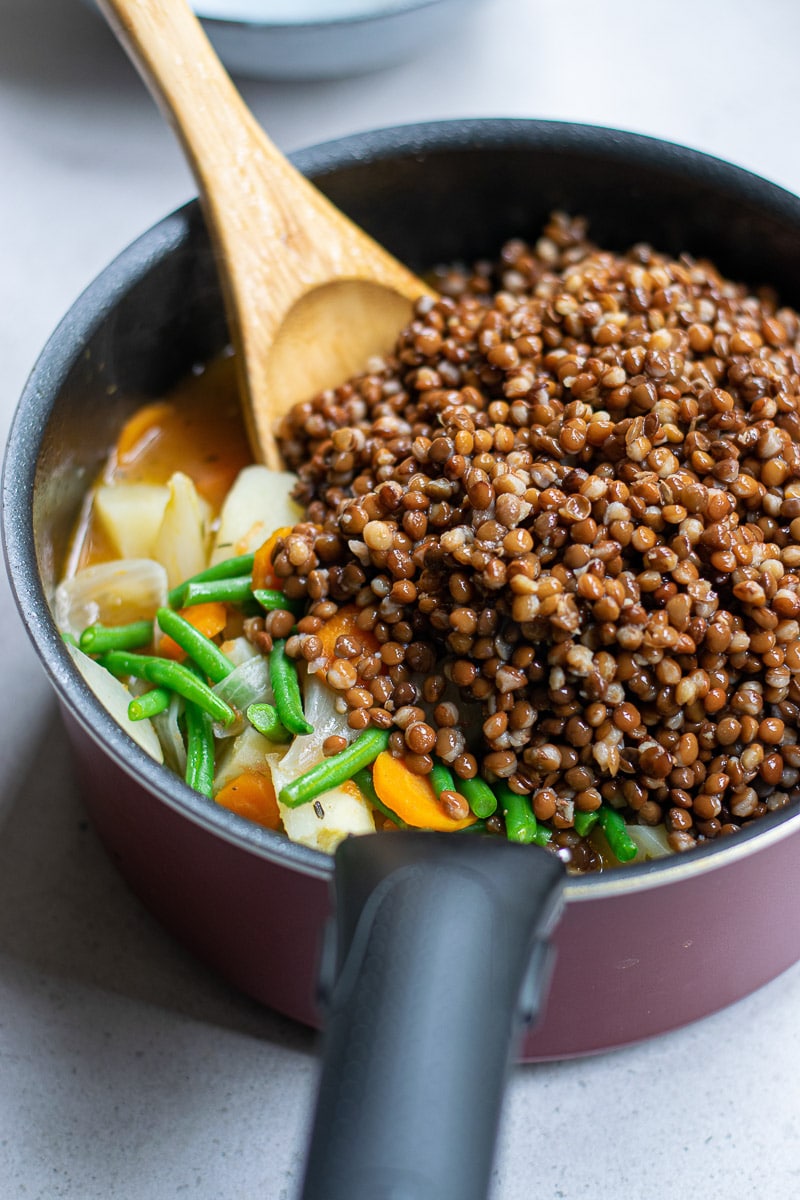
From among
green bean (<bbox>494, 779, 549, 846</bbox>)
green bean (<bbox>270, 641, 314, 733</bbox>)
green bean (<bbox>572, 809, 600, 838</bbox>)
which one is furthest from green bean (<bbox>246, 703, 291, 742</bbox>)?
green bean (<bbox>572, 809, 600, 838</bbox>)

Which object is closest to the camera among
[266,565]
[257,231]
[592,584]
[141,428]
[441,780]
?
[592,584]

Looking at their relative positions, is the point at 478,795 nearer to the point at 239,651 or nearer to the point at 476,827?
the point at 476,827

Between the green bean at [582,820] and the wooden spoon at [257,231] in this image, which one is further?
the wooden spoon at [257,231]

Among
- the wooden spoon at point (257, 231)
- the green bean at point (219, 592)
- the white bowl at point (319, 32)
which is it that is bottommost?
the green bean at point (219, 592)

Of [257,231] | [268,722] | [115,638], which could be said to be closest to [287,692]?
[268,722]

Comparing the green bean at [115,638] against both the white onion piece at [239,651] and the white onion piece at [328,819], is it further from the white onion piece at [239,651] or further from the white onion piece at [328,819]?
the white onion piece at [328,819]

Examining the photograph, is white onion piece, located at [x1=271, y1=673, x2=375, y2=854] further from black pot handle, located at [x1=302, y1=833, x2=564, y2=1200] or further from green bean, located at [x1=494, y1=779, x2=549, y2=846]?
black pot handle, located at [x1=302, y1=833, x2=564, y2=1200]

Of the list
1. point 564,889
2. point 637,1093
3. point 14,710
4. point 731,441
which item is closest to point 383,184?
point 731,441

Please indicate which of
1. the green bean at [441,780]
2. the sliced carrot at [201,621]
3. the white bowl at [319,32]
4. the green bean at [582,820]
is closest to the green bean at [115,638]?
the sliced carrot at [201,621]
